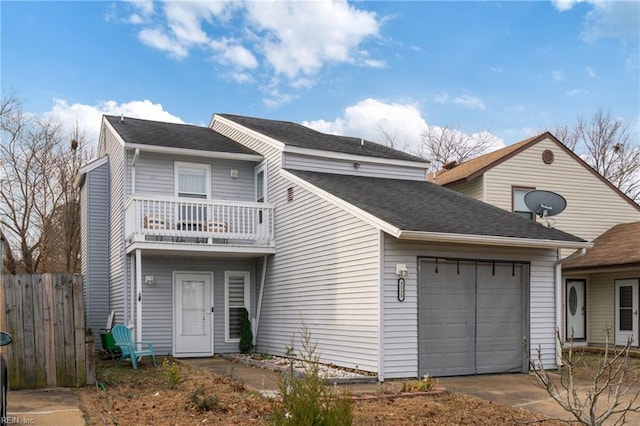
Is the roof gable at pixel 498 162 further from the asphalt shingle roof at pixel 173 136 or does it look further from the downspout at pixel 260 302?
the downspout at pixel 260 302

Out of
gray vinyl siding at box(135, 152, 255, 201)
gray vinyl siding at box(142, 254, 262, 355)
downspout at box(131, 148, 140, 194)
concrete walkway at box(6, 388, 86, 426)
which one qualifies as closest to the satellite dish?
gray vinyl siding at box(142, 254, 262, 355)

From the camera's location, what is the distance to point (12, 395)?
27.0 ft

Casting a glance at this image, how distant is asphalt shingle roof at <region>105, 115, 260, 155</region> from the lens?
14.8 meters

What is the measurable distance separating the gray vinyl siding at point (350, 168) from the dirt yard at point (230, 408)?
20.3ft

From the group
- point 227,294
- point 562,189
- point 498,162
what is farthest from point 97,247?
point 562,189

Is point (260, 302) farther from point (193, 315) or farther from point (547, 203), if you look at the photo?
point (547, 203)

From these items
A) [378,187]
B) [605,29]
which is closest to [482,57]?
[605,29]

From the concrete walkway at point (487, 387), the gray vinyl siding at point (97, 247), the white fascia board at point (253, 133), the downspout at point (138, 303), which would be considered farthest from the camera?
the gray vinyl siding at point (97, 247)

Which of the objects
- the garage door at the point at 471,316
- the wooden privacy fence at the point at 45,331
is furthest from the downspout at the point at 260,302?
the wooden privacy fence at the point at 45,331

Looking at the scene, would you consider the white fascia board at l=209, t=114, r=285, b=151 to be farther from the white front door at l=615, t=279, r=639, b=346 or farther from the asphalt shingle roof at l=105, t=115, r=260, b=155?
the white front door at l=615, t=279, r=639, b=346

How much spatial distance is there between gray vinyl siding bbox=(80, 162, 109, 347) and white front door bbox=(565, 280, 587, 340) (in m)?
13.4

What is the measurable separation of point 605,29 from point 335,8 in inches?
381

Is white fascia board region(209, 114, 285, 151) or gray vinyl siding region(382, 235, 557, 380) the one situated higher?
white fascia board region(209, 114, 285, 151)

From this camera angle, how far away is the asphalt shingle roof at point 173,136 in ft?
48.6
